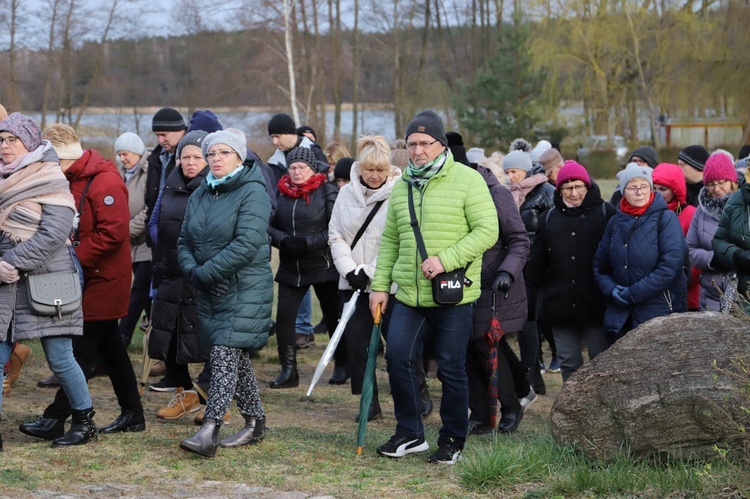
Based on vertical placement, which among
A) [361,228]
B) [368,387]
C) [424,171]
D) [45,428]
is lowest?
[45,428]

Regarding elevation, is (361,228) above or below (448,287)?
above

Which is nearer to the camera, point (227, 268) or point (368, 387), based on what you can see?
point (227, 268)

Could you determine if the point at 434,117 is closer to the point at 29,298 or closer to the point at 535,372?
the point at 29,298

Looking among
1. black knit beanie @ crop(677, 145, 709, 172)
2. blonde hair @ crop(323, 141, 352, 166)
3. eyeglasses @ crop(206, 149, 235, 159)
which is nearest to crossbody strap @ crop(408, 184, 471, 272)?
eyeglasses @ crop(206, 149, 235, 159)

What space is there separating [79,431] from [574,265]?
3.31m

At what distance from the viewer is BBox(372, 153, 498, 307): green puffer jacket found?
534 cm

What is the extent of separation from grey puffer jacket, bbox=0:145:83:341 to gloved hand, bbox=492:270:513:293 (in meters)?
2.36

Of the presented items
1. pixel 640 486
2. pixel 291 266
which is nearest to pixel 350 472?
pixel 640 486

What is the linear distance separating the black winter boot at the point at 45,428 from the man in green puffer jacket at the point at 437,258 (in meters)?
1.91

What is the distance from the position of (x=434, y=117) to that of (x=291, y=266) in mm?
2817

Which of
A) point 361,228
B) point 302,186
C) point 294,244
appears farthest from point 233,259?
point 302,186

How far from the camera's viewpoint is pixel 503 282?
590cm

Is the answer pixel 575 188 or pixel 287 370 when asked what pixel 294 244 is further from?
pixel 575 188

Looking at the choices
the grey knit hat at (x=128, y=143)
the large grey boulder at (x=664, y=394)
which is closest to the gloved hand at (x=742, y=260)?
the large grey boulder at (x=664, y=394)
